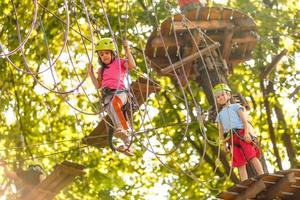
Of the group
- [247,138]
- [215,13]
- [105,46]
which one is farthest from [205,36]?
[105,46]

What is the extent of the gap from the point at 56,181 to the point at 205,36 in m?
2.89

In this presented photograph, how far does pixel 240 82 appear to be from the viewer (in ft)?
41.0

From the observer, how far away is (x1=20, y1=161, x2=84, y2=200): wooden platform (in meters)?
7.84

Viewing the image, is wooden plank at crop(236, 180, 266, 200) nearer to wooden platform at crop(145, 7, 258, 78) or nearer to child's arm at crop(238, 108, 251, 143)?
child's arm at crop(238, 108, 251, 143)

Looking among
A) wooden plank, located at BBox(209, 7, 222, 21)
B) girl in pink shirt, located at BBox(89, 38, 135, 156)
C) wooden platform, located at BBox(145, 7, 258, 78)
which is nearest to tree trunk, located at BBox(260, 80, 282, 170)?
wooden platform, located at BBox(145, 7, 258, 78)

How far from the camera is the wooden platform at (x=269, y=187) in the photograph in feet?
19.6

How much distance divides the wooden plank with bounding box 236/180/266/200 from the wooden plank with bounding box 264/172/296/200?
0.68ft

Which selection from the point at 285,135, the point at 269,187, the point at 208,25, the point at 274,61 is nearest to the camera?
the point at 269,187

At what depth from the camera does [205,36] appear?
8578mm

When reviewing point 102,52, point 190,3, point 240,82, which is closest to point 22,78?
point 240,82

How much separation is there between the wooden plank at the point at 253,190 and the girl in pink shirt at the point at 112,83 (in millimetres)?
1279

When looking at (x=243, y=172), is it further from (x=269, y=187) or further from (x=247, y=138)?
(x=269, y=187)

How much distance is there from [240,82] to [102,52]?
22.0 feet

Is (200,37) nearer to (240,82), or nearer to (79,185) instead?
(240,82)
